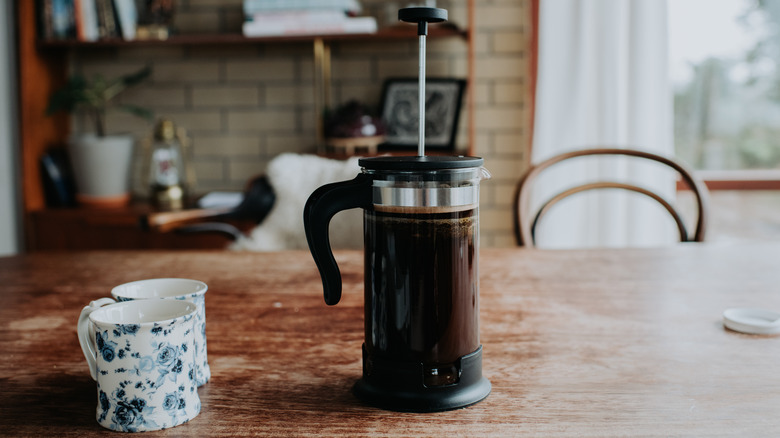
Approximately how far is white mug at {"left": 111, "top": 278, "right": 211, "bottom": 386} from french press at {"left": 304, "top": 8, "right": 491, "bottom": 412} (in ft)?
0.46

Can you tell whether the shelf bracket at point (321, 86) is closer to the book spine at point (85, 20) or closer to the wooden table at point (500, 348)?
the book spine at point (85, 20)

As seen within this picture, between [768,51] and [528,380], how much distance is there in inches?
101

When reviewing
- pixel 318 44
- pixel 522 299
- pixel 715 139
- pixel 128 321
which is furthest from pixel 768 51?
pixel 128 321

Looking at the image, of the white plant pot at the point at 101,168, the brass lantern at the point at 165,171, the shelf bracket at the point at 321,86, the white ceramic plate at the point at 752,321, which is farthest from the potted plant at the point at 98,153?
the white ceramic plate at the point at 752,321

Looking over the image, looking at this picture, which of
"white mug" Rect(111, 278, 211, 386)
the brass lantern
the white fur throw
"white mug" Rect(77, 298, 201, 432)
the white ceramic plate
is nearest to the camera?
"white mug" Rect(77, 298, 201, 432)

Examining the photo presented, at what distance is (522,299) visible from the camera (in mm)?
1060

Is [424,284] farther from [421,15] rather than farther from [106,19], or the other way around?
[106,19]

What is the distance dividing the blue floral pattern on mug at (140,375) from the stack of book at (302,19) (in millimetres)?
2096

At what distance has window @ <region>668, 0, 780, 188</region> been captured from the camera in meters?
2.80

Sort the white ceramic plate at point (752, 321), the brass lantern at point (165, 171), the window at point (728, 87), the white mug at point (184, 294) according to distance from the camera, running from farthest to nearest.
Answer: the window at point (728, 87) → the brass lantern at point (165, 171) → the white ceramic plate at point (752, 321) → the white mug at point (184, 294)

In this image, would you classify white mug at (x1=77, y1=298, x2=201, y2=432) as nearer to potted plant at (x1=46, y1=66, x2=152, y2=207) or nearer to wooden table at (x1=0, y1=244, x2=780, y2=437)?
wooden table at (x1=0, y1=244, x2=780, y2=437)

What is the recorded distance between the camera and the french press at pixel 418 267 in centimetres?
65

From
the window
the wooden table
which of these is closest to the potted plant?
the wooden table

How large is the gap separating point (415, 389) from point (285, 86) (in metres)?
2.41
